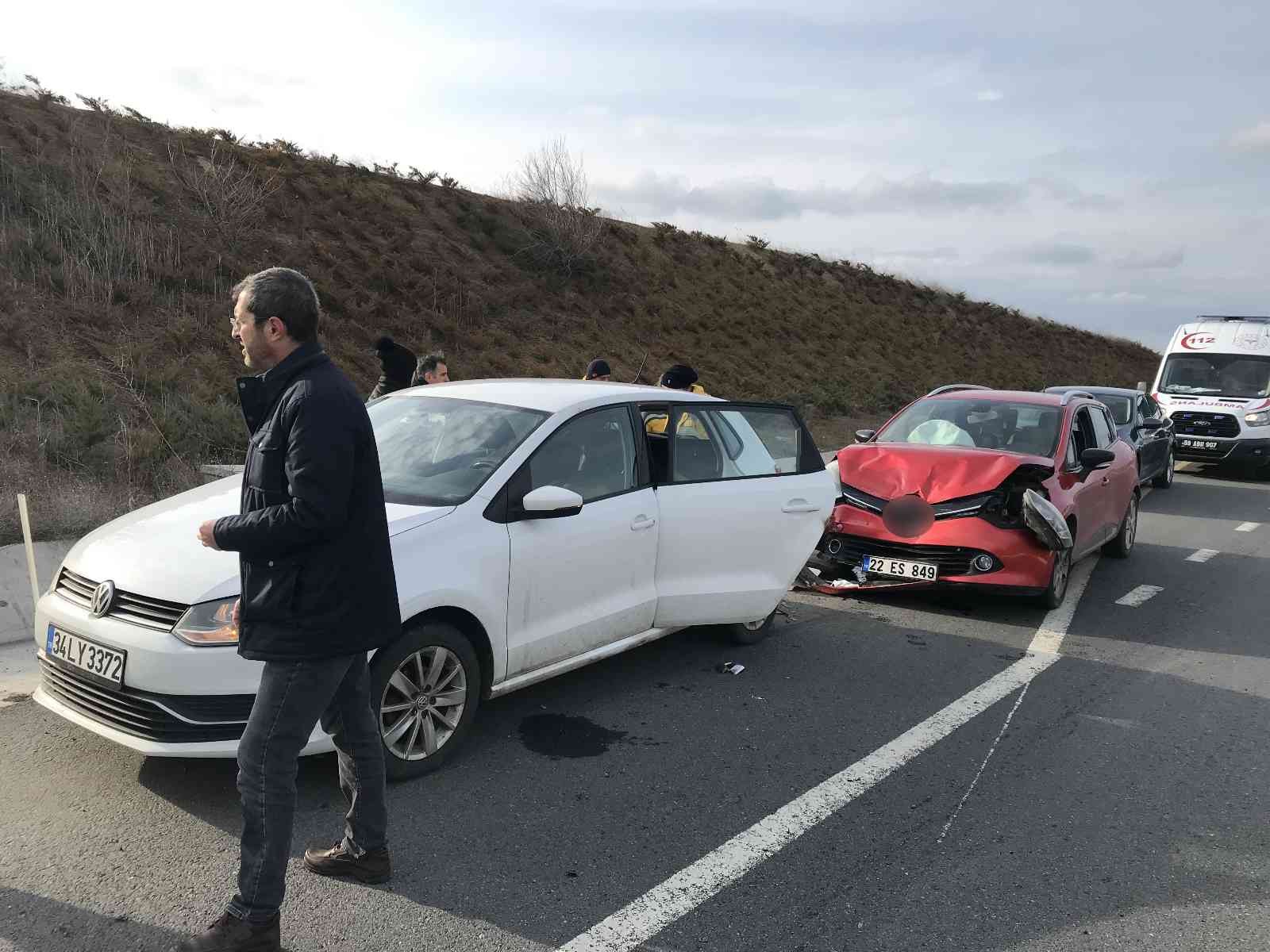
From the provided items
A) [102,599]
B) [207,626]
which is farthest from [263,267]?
[207,626]

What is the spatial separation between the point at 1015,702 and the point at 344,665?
13.1 feet

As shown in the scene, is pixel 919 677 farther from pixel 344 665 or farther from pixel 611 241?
pixel 611 241

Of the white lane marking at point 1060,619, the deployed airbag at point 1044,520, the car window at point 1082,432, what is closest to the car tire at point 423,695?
the white lane marking at point 1060,619

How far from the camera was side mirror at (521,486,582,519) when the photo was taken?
4.57 meters

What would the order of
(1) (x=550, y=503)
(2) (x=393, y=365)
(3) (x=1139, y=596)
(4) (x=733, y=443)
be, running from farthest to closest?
(2) (x=393, y=365)
(3) (x=1139, y=596)
(4) (x=733, y=443)
(1) (x=550, y=503)

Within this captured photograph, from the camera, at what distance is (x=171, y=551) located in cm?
409

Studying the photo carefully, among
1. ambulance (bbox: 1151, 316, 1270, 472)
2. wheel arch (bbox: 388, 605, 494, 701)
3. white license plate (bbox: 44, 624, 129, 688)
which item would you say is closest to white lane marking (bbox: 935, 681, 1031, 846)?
wheel arch (bbox: 388, 605, 494, 701)

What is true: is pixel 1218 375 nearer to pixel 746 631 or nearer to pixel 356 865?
pixel 746 631

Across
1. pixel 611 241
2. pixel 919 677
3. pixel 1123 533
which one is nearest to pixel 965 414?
pixel 1123 533

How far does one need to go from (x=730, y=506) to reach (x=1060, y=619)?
10.9ft

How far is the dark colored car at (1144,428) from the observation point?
46.4 feet

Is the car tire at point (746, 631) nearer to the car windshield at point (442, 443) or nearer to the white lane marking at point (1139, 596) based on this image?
the car windshield at point (442, 443)

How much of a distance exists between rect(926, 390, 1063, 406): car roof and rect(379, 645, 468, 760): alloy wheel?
238 inches

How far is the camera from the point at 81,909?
129 inches
